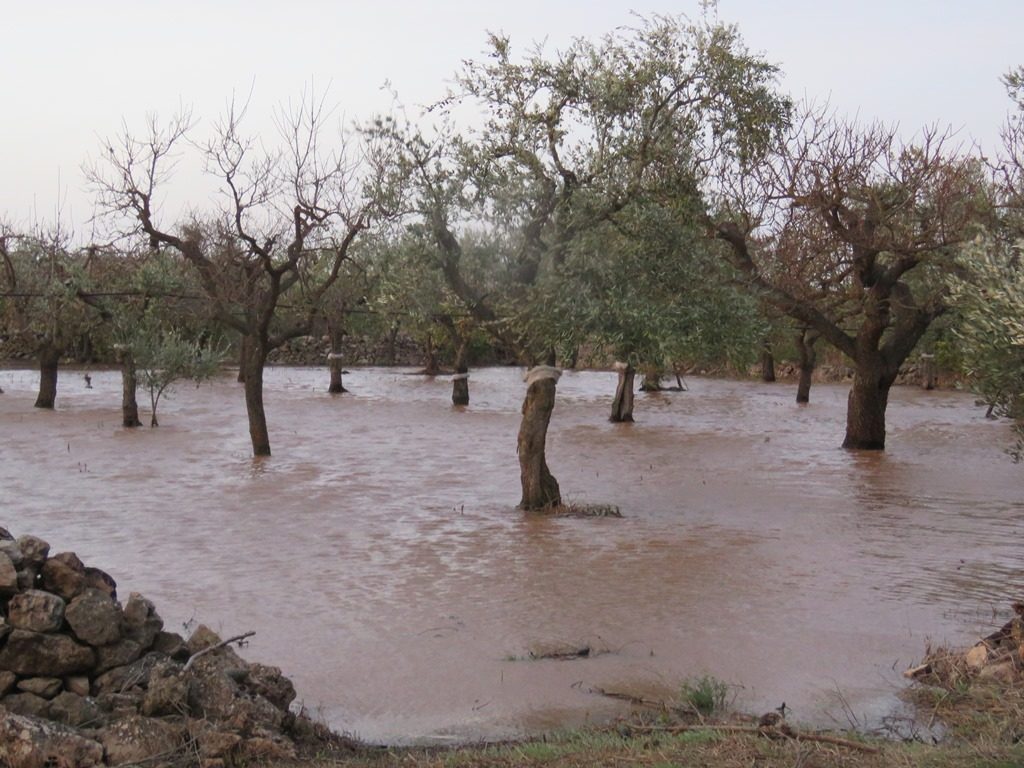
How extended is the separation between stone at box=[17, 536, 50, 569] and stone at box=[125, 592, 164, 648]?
0.55 metres

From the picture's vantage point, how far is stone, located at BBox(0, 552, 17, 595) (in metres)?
6.32

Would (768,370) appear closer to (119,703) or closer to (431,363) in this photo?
(431,363)

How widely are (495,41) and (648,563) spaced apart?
23.5 feet

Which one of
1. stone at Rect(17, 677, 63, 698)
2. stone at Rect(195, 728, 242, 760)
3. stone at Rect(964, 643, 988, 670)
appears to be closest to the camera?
stone at Rect(195, 728, 242, 760)

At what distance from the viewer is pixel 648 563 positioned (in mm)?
12297

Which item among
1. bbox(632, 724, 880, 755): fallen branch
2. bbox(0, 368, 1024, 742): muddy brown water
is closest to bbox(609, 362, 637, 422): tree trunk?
A: bbox(0, 368, 1024, 742): muddy brown water

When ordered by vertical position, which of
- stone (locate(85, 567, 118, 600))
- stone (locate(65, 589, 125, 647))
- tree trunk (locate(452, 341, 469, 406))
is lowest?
stone (locate(65, 589, 125, 647))

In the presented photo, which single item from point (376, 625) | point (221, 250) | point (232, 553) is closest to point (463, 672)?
point (376, 625)

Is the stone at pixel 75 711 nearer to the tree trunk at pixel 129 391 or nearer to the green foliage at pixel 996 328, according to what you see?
the green foliage at pixel 996 328

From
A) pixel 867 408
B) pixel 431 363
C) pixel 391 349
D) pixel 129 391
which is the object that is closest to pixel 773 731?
pixel 867 408

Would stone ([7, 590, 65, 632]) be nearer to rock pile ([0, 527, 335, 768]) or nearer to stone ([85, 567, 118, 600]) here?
rock pile ([0, 527, 335, 768])

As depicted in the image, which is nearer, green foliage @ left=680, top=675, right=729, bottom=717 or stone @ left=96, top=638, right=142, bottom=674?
stone @ left=96, top=638, right=142, bottom=674

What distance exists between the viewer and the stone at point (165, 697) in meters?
6.09

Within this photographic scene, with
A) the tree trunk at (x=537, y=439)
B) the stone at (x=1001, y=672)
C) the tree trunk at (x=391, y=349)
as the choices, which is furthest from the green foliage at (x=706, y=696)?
the tree trunk at (x=391, y=349)
